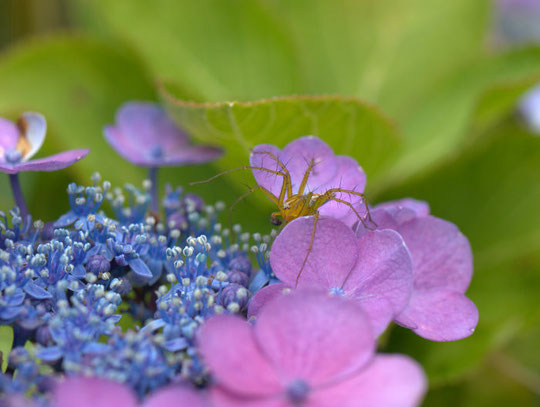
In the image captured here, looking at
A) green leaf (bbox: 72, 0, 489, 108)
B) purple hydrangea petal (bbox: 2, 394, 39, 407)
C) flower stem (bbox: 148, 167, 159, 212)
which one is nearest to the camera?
purple hydrangea petal (bbox: 2, 394, 39, 407)

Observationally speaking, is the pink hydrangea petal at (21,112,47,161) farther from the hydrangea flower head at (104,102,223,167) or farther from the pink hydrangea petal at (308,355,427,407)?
the pink hydrangea petal at (308,355,427,407)

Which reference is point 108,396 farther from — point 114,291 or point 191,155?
point 191,155

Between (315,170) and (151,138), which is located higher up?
(315,170)

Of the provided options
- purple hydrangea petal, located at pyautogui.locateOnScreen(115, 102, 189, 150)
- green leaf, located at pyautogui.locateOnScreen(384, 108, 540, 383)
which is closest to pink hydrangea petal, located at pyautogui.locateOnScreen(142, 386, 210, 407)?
purple hydrangea petal, located at pyautogui.locateOnScreen(115, 102, 189, 150)

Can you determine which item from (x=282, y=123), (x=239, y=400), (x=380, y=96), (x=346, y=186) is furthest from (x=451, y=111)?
(x=239, y=400)

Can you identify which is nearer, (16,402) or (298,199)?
(16,402)

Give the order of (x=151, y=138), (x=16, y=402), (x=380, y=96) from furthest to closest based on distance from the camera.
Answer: (x=380, y=96) < (x=151, y=138) < (x=16, y=402)

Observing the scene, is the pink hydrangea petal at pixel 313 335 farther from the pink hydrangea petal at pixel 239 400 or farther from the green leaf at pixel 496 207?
the green leaf at pixel 496 207
